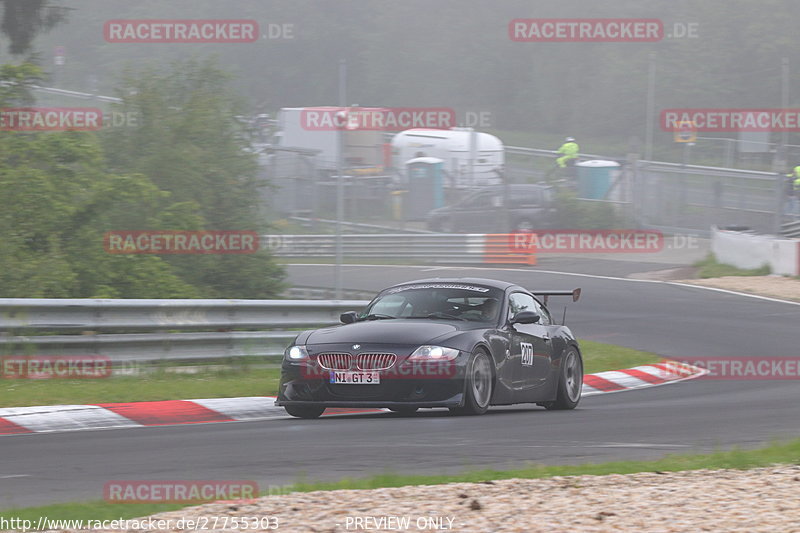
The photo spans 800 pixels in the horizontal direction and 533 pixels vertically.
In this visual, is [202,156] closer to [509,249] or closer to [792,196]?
[509,249]

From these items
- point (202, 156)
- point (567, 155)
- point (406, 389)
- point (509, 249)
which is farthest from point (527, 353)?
point (567, 155)

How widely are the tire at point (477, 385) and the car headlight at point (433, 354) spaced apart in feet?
0.68

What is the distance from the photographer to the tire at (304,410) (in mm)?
11074

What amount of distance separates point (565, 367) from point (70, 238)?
8.11m

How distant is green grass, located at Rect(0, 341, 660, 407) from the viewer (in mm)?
11562

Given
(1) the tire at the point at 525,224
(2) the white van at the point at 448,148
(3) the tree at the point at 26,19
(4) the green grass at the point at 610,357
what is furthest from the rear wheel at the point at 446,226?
(4) the green grass at the point at 610,357

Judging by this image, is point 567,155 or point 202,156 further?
point 567,155

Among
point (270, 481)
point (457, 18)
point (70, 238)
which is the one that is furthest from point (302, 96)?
point (270, 481)

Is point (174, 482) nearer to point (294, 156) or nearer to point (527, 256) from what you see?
point (527, 256)

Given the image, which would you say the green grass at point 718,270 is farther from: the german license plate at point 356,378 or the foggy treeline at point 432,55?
the foggy treeline at point 432,55

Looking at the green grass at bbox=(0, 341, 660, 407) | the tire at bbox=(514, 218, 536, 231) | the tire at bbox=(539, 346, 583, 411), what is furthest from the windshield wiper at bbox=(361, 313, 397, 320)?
the tire at bbox=(514, 218, 536, 231)

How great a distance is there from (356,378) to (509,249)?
25.5m

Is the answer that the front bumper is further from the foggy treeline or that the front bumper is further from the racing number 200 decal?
the foggy treeline

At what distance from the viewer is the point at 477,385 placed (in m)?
11.0
